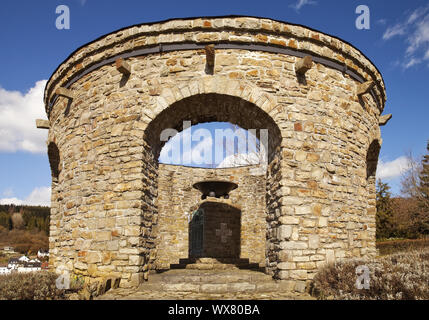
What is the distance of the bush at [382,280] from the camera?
13.5 ft

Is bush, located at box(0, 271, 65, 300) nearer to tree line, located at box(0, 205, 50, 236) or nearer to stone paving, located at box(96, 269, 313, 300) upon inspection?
stone paving, located at box(96, 269, 313, 300)

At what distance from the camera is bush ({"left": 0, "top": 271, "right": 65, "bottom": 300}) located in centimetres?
443

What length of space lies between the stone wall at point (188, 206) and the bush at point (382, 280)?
9149 mm

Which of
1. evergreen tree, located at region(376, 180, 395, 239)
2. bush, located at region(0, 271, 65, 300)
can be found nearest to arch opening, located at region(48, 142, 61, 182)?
bush, located at region(0, 271, 65, 300)

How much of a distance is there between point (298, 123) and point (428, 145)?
→ 2255cm

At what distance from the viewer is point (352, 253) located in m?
6.41

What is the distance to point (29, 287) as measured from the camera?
4648 mm

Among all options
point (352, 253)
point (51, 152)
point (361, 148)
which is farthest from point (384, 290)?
point (51, 152)

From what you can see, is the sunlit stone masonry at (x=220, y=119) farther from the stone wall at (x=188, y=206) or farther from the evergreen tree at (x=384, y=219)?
the evergreen tree at (x=384, y=219)

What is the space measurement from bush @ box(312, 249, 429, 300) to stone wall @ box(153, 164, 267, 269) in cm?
915

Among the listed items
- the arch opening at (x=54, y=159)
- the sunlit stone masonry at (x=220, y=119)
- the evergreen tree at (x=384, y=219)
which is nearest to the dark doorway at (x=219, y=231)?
the arch opening at (x=54, y=159)
